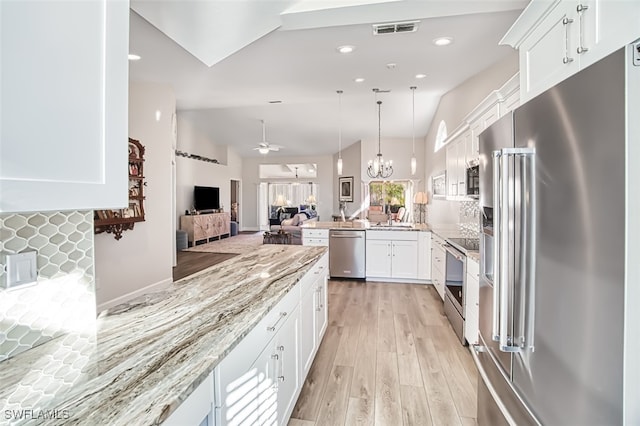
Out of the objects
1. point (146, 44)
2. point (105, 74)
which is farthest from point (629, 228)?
point (146, 44)

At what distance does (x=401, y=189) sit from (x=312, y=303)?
8.18 meters

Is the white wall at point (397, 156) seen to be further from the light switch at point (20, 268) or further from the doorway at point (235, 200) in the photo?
the light switch at point (20, 268)

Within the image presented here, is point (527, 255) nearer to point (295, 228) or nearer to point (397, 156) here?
point (397, 156)

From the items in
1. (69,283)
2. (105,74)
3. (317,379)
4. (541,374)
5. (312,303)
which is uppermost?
(105,74)

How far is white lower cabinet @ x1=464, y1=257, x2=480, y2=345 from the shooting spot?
2.77 metres

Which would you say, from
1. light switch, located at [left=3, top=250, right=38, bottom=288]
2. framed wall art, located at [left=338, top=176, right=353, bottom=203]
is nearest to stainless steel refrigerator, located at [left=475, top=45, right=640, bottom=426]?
light switch, located at [left=3, top=250, right=38, bottom=288]

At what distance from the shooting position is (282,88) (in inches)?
191

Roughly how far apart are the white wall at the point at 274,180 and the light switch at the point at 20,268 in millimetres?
10782

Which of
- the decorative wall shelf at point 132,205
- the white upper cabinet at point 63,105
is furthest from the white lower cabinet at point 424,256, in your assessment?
the white upper cabinet at point 63,105

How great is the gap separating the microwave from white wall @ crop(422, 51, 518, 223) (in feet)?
3.44

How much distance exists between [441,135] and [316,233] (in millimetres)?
3233

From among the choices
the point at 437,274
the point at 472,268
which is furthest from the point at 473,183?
the point at 437,274

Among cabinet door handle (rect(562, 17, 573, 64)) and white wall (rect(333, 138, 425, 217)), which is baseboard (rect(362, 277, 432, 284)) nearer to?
white wall (rect(333, 138, 425, 217))

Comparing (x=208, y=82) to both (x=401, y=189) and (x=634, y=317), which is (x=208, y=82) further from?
(x=401, y=189)
